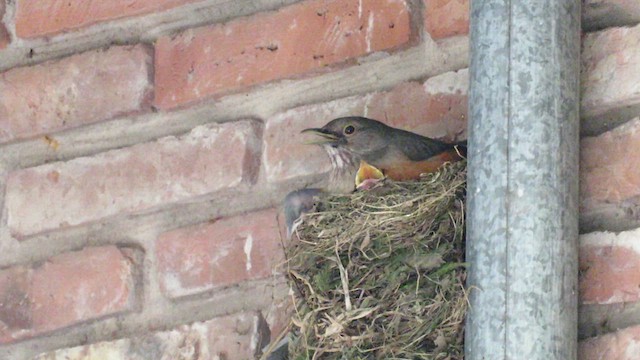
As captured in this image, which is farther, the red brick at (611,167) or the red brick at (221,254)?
the red brick at (221,254)

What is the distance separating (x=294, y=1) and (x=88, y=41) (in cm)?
42

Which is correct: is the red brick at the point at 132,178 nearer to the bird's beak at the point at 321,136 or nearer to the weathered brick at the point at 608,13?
the bird's beak at the point at 321,136

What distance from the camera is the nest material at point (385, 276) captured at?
2088mm

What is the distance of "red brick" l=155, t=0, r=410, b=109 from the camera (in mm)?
2516

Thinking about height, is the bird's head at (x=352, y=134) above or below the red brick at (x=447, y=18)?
below

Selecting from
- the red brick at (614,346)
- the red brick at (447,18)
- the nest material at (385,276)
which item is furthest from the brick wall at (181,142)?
the red brick at (614,346)

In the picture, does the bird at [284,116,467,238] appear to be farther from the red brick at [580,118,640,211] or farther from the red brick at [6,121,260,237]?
the red brick at [580,118,640,211]

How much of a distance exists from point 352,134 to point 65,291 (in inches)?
22.9

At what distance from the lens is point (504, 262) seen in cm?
194

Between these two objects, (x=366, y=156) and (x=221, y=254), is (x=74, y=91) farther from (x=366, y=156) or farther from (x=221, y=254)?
(x=366, y=156)

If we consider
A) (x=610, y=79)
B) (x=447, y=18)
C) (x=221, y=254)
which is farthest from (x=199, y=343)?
(x=610, y=79)

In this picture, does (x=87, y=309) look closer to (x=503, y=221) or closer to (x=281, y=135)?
(x=281, y=135)

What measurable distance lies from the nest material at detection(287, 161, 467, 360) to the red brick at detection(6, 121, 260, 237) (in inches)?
10.3

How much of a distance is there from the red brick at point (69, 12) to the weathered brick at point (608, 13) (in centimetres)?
75
